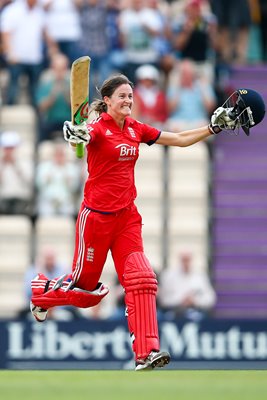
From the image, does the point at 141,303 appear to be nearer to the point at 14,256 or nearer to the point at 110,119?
the point at 110,119

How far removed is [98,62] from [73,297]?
16.8 feet

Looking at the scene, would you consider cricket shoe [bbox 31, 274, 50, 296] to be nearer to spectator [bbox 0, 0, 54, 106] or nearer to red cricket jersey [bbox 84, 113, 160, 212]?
red cricket jersey [bbox 84, 113, 160, 212]

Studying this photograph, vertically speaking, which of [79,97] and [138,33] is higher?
[138,33]

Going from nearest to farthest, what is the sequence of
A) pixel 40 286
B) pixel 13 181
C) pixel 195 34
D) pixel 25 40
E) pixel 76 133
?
pixel 76 133 < pixel 40 286 < pixel 13 181 < pixel 25 40 < pixel 195 34

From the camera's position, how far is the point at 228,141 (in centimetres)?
1291

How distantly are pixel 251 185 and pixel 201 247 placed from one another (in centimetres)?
100

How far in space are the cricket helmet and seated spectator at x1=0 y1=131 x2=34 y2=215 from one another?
4.37 meters

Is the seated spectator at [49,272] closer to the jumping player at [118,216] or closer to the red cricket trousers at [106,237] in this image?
the jumping player at [118,216]

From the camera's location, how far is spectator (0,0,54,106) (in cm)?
1251

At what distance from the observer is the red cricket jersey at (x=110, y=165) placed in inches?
296

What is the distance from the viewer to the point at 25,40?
12539mm
